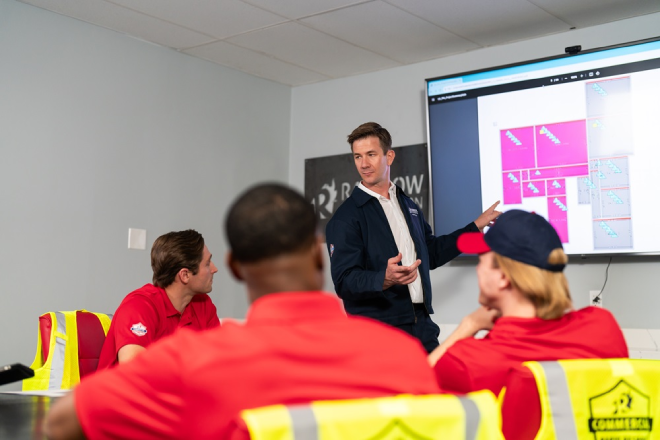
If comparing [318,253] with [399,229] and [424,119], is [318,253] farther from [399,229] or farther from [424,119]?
[424,119]

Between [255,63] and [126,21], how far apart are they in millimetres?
1001

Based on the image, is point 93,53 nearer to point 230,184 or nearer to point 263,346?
point 230,184

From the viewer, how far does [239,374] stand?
888mm

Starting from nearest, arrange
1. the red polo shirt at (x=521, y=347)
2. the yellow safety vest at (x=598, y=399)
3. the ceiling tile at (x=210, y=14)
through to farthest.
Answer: the yellow safety vest at (x=598, y=399), the red polo shirt at (x=521, y=347), the ceiling tile at (x=210, y=14)

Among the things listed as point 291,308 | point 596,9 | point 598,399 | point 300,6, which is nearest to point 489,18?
point 596,9

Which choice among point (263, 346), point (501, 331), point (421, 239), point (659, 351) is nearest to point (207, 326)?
point (421, 239)

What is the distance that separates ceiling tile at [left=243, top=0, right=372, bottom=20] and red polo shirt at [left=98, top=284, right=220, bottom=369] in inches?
69.2

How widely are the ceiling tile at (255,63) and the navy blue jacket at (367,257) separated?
173 centimetres

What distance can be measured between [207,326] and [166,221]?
173 cm

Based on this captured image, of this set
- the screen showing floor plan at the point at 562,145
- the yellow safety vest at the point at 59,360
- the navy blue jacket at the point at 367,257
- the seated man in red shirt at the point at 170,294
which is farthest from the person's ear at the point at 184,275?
the screen showing floor plan at the point at 562,145

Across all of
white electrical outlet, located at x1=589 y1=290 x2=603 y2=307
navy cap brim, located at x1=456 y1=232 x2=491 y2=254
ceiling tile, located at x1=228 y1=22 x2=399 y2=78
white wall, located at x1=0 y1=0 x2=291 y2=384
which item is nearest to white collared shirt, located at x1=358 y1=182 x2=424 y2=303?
white electrical outlet, located at x1=589 y1=290 x2=603 y2=307

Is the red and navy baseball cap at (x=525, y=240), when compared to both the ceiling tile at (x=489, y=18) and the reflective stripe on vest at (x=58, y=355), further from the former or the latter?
the ceiling tile at (x=489, y=18)

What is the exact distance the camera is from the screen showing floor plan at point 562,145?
3.67 meters

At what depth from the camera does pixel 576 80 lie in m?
3.89
